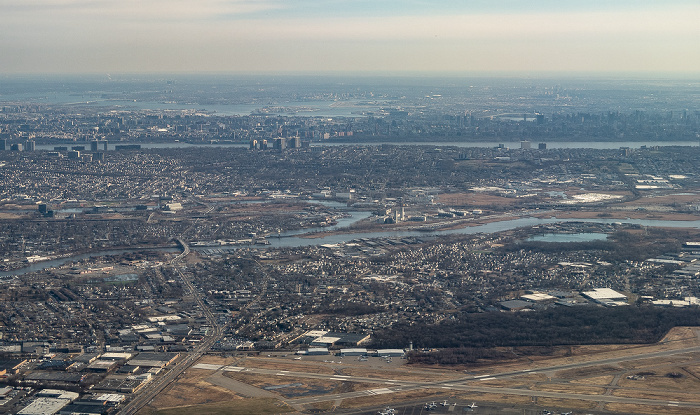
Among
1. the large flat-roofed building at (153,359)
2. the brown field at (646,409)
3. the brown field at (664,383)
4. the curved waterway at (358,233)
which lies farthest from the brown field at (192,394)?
the curved waterway at (358,233)

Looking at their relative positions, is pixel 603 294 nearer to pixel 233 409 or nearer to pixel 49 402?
pixel 233 409

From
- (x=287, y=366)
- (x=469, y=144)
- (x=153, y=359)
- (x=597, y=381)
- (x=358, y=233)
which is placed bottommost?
(x=469, y=144)

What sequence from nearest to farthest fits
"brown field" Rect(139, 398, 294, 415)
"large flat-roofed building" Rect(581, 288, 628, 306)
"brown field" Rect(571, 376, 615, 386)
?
1. "brown field" Rect(139, 398, 294, 415)
2. "brown field" Rect(571, 376, 615, 386)
3. "large flat-roofed building" Rect(581, 288, 628, 306)

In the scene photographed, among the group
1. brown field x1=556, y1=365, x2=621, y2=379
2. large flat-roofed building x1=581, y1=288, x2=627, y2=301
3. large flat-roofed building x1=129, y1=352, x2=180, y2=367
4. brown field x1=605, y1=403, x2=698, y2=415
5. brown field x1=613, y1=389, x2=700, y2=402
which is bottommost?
brown field x1=556, y1=365, x2=621, y2=379

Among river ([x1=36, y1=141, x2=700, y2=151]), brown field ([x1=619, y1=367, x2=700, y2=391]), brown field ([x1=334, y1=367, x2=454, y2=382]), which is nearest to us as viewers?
brown field ([x1=619, y1=367, x2=700, y2=391])

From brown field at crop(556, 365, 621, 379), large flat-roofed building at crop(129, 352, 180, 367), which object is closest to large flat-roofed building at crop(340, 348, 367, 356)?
large flat-roofed building at crop(129, 352, 180, 367)

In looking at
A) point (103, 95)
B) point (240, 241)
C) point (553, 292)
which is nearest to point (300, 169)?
point (240, 241)

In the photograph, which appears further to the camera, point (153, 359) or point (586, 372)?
point (153, 359)

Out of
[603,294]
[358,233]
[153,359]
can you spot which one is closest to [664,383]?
[603,294]

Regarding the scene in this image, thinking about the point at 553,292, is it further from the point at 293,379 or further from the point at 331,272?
the point at 293,379

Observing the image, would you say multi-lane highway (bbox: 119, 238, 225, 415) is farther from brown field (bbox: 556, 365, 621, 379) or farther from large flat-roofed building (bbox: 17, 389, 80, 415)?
brown field (bbox: 556, 365, 621, 379)

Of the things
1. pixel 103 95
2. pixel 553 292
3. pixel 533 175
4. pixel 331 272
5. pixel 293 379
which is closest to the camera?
pixel 293 379
